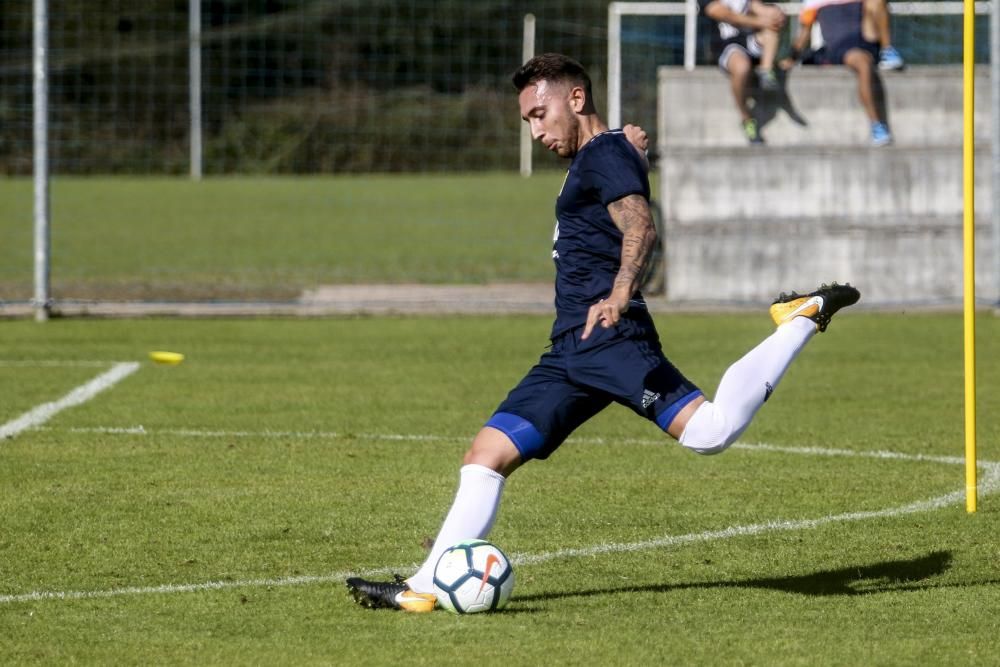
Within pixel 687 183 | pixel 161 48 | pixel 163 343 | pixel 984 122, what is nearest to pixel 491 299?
pixel 687 183

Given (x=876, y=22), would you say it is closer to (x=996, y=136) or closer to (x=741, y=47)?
(x=741, y=47)

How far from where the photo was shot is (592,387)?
18.7 feet

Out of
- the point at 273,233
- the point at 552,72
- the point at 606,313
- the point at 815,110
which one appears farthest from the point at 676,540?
the point at 273,233

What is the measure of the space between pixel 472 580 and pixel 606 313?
975 millimetres

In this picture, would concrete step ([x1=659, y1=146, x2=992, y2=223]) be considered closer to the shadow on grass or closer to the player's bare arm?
the shadow on grass

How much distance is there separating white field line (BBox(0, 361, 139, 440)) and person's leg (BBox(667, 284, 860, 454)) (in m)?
4.77

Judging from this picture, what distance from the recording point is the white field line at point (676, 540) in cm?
580

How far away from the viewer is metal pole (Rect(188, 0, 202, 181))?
3059 centimetres

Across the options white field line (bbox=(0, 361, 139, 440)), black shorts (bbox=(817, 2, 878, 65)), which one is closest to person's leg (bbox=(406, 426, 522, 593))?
white field line (bbox=(0, 361, 139, 440))

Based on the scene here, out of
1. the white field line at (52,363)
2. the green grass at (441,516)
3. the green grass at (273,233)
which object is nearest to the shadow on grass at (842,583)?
the green grass at (441,516)

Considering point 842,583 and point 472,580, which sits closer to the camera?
point 472,580

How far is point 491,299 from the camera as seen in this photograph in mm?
16109

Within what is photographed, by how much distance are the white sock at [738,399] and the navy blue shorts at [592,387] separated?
9 centimetres

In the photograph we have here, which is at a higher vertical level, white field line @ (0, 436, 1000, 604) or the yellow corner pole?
the yellow corner pole
